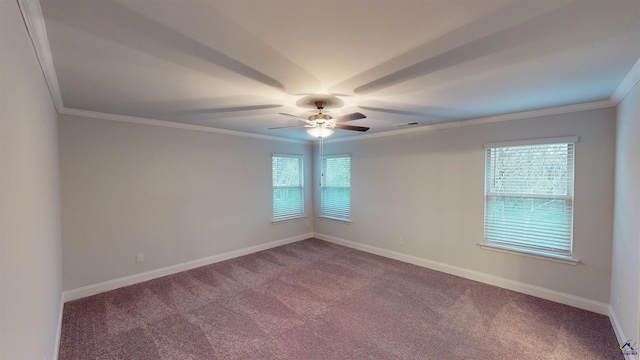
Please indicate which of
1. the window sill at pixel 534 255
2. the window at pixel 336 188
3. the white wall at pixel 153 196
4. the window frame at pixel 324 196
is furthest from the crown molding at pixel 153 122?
the window sill at pixel 534 255

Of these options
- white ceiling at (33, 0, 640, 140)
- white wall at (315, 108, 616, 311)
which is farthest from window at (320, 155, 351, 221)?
white ceiling at (33, 0, 640, 140)

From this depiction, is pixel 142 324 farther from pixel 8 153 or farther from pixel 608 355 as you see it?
pixel 608 355

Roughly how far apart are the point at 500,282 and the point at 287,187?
4.01 m

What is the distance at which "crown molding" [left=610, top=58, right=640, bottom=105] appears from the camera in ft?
6.44

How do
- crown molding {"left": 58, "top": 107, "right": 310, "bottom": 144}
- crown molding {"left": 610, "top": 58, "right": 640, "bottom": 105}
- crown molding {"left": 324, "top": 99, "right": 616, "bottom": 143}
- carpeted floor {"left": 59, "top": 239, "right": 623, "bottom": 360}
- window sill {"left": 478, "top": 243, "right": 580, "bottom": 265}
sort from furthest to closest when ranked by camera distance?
crown molding {"left": 58, "top": 107, "right": 310, "bottom": 144}, window sill {"left": 478, "top": 243, "right": 580, "bottom": 265}, crown molding {"left": 324, "top": 99, "right": 616, "bottom": 143}, carpeted floor {"left": 59, "top": 239, "right": 623, "bottom": 360}, crown molding {"left": 610, "top": 58, "right": 640, "bottom": 105}

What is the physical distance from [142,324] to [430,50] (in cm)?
360

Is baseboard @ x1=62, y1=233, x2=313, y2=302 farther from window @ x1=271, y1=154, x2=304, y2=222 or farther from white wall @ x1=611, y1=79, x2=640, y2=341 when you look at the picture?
white wall @ x1=611, y1=79, x2=640, y2=341

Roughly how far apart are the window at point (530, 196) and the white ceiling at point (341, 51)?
661 mm

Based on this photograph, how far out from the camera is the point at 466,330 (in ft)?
8.38

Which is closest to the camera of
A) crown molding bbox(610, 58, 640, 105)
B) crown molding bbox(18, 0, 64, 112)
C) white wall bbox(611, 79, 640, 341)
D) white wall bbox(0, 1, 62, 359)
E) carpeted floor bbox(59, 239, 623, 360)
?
white wall bbox(0, 1, 62, 359)

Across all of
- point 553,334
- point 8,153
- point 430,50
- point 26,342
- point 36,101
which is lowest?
point 553,334

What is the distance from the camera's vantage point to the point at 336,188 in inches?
223

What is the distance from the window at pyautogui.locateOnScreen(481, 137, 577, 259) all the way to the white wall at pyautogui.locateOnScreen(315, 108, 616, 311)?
0.10m

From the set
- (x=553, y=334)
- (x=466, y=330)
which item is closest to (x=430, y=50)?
(x=466, y=330)
